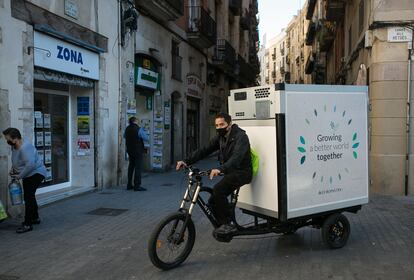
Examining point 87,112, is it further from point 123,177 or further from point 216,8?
point 216,8

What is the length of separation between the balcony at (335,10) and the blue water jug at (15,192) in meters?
13.4

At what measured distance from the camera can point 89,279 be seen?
4648mm

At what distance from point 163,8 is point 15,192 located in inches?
338

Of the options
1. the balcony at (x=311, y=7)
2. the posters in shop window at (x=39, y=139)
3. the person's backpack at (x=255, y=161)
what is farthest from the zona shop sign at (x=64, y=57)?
the balcony at (x=311, y=7)

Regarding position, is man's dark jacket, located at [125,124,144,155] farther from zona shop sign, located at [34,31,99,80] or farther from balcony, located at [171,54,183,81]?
balcony, located at [171,54,183,81]

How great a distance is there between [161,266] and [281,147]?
1.81m

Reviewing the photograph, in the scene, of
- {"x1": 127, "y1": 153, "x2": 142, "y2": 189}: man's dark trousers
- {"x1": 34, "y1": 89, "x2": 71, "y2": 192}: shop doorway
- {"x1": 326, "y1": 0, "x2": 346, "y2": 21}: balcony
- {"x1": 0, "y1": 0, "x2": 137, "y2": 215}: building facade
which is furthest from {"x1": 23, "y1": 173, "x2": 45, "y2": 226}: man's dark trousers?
{"x1": 326, "y1": 0, "x2": 346, "y2": 21}: balcony

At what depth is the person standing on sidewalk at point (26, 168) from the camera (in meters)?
6.50

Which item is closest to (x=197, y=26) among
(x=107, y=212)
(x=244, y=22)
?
(x=107, y=212)

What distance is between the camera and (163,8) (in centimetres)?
1364

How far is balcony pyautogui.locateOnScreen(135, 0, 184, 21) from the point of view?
12.9 metres

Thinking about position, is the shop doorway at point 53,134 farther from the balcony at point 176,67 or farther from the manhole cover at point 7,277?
the balcony at point 176,67

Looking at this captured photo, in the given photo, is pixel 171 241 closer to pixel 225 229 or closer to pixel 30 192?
pixel 225 229

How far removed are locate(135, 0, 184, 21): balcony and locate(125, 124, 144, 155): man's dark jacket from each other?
12.9 ft
